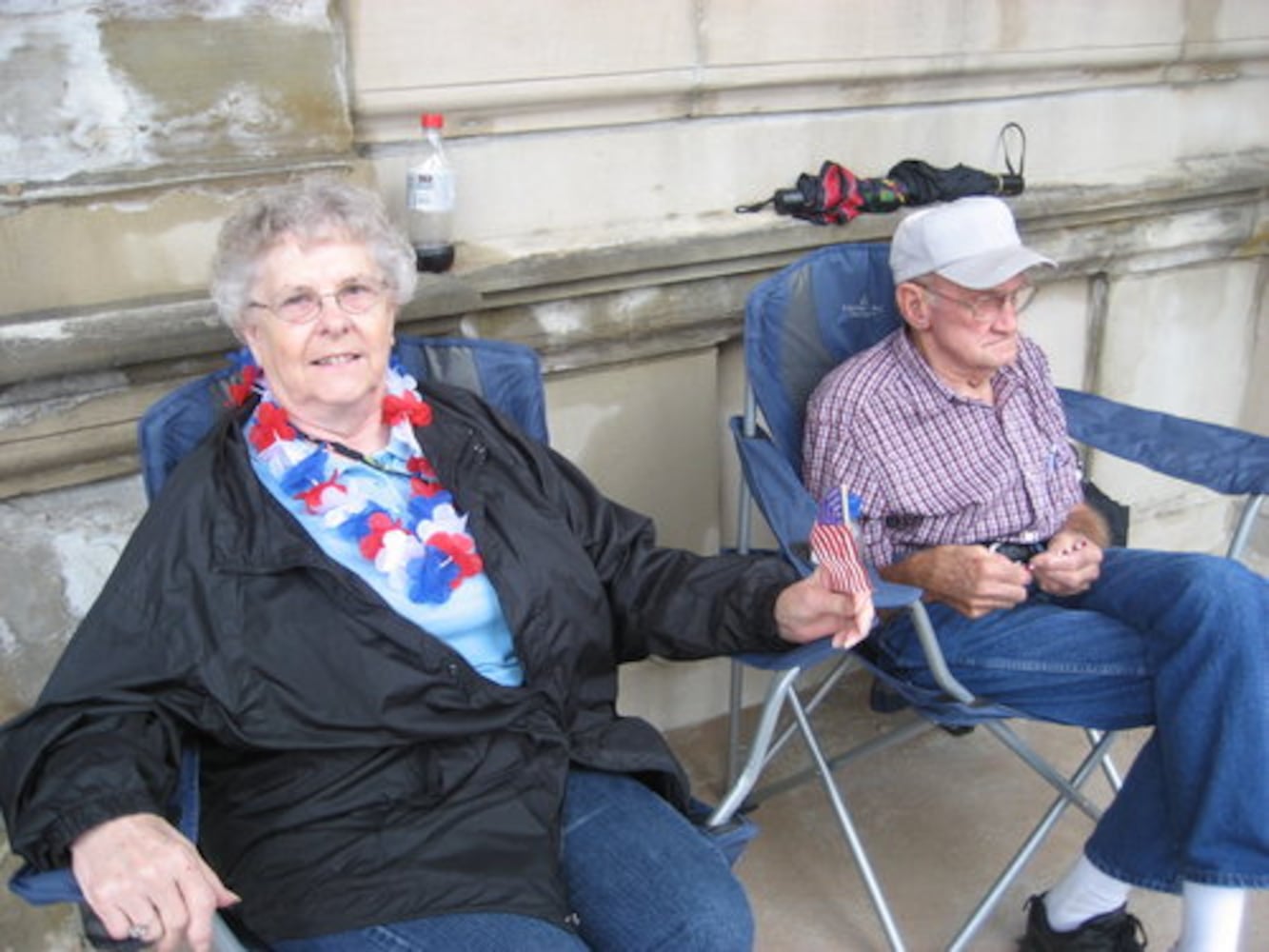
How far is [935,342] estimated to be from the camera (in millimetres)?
2652

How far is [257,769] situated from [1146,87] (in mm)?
3125

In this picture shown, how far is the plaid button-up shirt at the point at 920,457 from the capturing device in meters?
2.58

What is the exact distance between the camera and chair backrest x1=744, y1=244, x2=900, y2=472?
2.78m

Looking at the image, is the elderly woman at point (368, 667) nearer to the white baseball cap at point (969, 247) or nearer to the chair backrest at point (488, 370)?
the chair backrest at point (488, 370)

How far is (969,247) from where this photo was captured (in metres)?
2.57

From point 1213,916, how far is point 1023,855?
1.26 feet

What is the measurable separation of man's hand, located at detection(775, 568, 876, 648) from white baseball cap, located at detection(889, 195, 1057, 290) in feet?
2.72

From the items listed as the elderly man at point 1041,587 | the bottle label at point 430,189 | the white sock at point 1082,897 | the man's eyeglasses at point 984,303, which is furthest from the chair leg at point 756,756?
the bottle label at point 430,189

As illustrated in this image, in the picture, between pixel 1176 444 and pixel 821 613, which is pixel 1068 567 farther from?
pixel 821 613

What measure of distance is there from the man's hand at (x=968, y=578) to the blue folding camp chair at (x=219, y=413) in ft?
1.85

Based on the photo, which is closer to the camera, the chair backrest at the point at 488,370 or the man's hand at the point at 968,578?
the man's hand at the point at 968,578

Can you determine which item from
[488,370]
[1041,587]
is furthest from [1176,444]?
[488,370]

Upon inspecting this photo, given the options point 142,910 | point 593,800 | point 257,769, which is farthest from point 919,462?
point 142,910

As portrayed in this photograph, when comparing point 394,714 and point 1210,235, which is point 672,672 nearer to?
point 394,714
